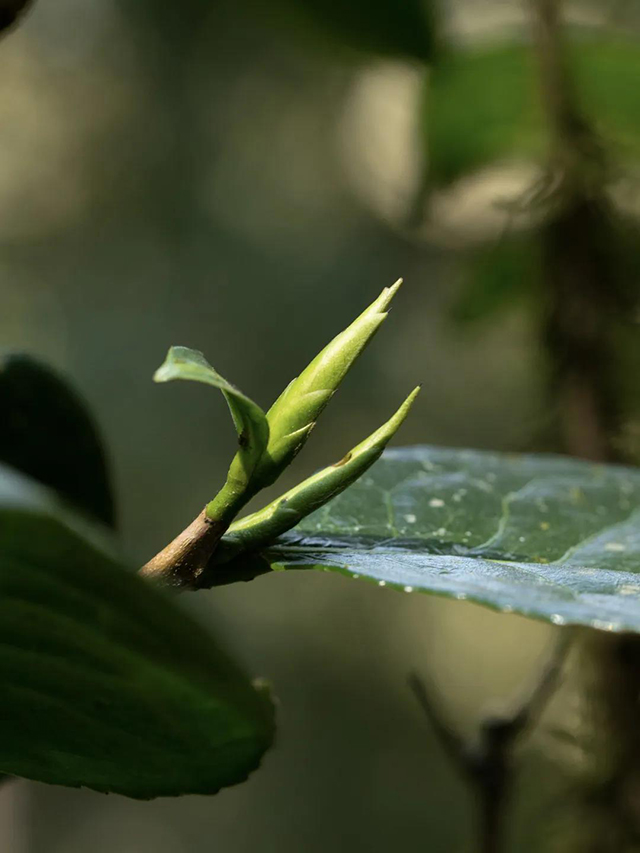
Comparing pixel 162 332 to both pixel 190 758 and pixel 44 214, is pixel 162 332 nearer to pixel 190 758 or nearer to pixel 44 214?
pixel 44 214

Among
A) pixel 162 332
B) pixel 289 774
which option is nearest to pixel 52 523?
pixel 162 332

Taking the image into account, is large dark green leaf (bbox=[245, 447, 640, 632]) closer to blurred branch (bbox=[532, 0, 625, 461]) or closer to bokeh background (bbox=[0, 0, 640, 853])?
blurred branch (bbox=[532, 0, 625, 461])

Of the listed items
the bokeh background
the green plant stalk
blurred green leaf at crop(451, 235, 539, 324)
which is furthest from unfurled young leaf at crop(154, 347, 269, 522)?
the bokeh background

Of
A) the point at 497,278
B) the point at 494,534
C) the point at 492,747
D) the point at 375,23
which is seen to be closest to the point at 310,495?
the point at 494,534

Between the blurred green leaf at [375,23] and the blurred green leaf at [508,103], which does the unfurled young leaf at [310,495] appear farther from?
the blurred green leaf at [508,103]

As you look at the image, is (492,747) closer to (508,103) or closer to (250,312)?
(508,103)
